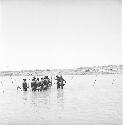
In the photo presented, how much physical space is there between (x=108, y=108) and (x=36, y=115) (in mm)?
3332

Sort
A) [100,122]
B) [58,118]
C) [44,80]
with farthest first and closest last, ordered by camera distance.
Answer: [44,80] < [58,118] < [100,122]

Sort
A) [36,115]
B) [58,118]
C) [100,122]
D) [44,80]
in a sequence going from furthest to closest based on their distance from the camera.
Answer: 1. [44,80]
2. [36,115]
3. [58,118]
4. [100,122]

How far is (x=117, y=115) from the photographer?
11891mm

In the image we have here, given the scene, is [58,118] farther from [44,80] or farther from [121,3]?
[44,80]

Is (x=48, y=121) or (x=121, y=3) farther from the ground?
(x=121, y=3)

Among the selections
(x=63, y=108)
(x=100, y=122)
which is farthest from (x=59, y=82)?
(x=100, y=122)

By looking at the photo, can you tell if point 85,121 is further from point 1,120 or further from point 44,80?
point 44,80

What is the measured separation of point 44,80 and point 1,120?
13.1 m

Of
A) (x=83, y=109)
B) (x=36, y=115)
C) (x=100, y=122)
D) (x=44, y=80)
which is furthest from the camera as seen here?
(x=44, y=80)

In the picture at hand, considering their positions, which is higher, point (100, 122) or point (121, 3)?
point (121, 3)

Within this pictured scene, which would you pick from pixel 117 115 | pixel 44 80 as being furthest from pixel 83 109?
pixel 44 80

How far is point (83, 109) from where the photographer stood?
45.1 feet

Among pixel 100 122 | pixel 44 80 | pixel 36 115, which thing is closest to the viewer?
pixel 100 122

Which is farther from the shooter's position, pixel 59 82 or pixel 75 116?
pixel 59 82
